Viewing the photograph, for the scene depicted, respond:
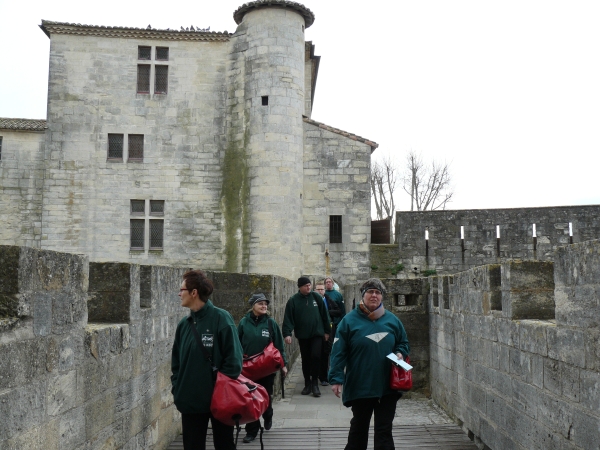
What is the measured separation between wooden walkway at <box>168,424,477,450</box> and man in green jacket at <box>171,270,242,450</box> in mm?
2047

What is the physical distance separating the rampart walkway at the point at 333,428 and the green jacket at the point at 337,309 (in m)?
2.14

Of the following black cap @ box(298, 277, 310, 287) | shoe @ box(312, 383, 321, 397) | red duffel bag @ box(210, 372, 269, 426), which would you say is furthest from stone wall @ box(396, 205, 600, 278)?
red duffel bag @ box(210, 372, 269, 426)

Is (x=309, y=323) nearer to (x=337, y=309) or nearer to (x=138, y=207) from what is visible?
(x=337, y=309)

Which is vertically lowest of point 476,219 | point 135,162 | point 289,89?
point 476,219

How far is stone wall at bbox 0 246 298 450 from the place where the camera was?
10.8 feet

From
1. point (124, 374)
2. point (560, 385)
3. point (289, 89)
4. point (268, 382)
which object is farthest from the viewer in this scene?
point (289, 89)

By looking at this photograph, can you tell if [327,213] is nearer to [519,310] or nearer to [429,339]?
[429,339]

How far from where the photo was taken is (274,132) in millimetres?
22031

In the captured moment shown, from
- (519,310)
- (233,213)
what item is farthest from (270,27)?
(519,310)

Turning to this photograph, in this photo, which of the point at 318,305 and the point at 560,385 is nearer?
the point at 560,385

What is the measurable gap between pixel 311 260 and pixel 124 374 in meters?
17.7

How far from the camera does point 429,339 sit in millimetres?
9734

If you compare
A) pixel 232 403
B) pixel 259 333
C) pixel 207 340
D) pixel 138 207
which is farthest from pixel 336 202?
pixel 232 403

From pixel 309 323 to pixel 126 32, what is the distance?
16.9 m
